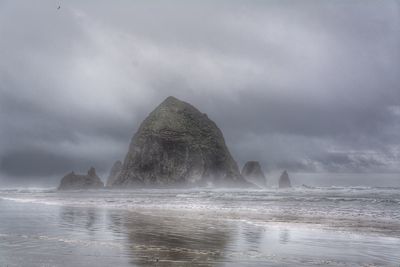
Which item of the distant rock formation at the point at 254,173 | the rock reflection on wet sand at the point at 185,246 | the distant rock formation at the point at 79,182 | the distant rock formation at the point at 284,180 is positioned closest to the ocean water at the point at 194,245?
the rock reflection on wet sand at the point at 185,246

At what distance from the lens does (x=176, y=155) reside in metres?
106

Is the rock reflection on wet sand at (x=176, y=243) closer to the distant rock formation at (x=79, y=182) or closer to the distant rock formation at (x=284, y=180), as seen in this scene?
the distant rock formation at (x=79, y=182)

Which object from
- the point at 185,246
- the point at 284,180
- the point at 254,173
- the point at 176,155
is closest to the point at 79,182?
the point at 176,155

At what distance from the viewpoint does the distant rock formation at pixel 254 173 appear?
132 metres

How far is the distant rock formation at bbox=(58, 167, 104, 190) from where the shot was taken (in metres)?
103

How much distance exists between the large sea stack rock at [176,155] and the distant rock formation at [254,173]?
20.1 m

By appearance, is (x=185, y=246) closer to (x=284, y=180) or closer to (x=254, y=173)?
(x=284, y=180)

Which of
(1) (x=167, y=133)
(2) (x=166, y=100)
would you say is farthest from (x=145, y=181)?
(2) (x=166, y=100)

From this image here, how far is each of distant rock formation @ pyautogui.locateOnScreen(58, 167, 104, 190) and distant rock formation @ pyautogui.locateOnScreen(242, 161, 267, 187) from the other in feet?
163

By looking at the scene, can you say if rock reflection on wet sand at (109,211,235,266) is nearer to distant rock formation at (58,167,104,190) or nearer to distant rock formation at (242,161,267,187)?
distant rock formation at (58,167,104,190)

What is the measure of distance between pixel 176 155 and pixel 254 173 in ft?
125

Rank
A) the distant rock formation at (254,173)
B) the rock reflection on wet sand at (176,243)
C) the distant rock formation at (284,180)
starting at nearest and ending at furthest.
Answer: the rock reflection on wet sand at (176,243)
the distant rock formation at (284,180)
the distant rock formation at (254,173)

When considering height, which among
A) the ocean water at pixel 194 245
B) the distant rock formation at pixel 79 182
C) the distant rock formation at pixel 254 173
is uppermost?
the distant rock formation at pixel 254 173

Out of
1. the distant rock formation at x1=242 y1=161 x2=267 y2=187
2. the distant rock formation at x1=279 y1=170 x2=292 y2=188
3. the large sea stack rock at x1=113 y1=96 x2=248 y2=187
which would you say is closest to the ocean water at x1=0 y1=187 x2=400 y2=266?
the large sea stack rock at x1=113 y1=96 x2=248 y2=187
